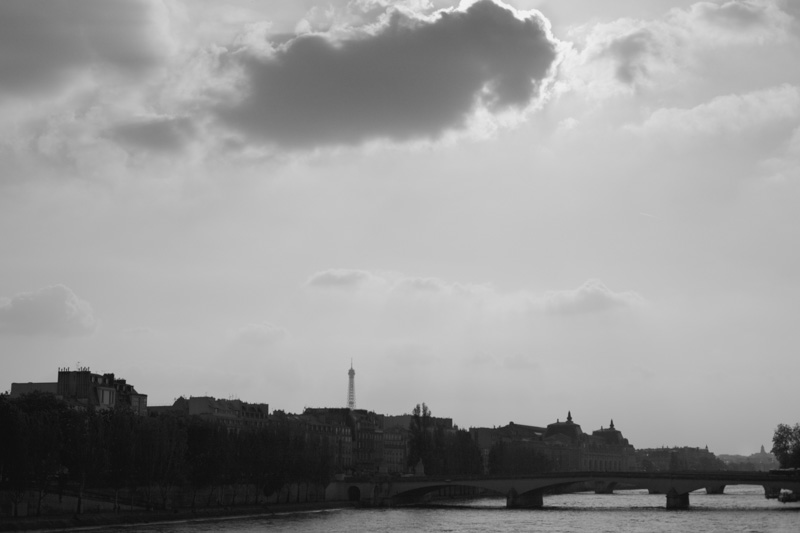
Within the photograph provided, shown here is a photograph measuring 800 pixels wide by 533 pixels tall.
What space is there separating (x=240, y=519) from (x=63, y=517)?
20751mm

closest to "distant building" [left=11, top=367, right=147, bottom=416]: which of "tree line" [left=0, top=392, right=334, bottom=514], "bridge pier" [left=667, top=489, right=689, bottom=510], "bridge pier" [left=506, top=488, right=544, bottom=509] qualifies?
"tree line" [left=0, top=392, right=334, bottom=514]

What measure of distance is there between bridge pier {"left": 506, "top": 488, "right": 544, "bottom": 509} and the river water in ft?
5.68

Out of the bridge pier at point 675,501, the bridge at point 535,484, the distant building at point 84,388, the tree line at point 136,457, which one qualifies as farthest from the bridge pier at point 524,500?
the distant building at point 84,388

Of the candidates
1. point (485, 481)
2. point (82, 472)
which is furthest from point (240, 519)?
point (485, 481)

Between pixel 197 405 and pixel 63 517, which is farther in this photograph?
pixel 197 405

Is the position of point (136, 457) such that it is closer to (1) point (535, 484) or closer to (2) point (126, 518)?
(2) point (126, 518)

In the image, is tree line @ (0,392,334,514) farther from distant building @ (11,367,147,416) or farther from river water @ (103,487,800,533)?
distant building @ (11,367,147,416)

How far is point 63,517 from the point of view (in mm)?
98938

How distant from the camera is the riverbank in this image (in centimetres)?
9306

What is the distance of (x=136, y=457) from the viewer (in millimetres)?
111688

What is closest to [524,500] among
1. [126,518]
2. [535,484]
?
[535,484]

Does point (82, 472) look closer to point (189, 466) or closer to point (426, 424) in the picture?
point (189, 466)

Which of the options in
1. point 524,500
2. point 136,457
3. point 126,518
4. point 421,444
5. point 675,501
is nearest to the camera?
point 126,518

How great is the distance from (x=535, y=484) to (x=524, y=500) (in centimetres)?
366
